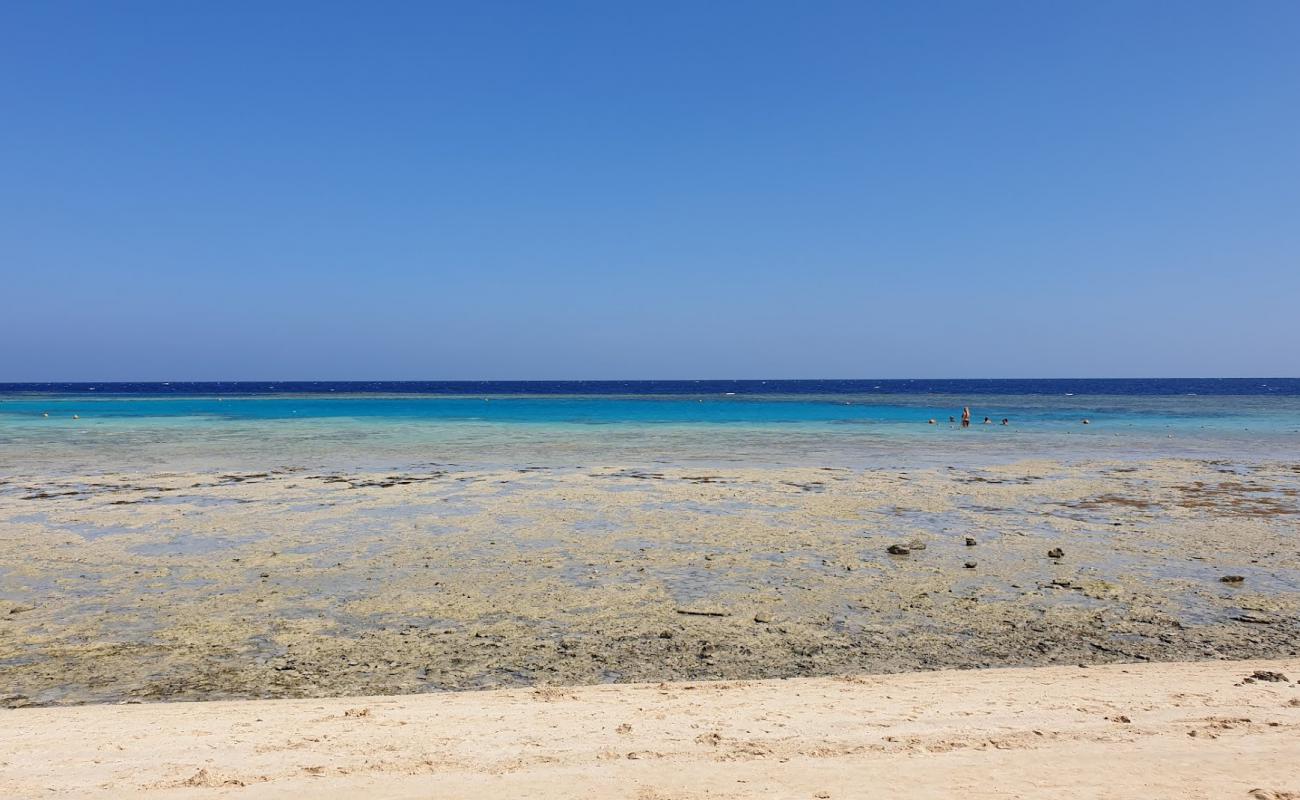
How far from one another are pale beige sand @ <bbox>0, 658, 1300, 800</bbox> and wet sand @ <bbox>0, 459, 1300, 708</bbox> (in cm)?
85

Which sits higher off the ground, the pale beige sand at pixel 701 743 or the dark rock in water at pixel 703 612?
the pale beige sand at pixel 701 743

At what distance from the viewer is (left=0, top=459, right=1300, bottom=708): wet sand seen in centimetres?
765

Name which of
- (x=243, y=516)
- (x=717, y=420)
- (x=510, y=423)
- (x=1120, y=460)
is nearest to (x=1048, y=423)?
(x=717, y=420)

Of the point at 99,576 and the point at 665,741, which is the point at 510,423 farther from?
the point at 665,741

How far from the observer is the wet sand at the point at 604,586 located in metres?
7.65

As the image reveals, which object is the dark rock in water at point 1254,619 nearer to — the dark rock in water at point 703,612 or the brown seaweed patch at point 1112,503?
the dark rock in water at point 703,612

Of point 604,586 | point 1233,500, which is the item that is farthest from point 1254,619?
point 1233,500

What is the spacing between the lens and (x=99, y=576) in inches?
426

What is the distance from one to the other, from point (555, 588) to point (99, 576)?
6141 millimetres

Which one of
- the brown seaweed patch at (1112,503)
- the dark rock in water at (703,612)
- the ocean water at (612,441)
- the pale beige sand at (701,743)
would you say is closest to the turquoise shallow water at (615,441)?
the ocean water at (612,441)

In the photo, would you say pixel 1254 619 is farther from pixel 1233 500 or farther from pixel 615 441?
pixel 615 441

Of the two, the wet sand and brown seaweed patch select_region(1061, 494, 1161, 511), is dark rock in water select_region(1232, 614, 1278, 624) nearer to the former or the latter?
the wet sand

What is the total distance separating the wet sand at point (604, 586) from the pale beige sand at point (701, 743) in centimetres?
85

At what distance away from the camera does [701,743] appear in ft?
18.0
